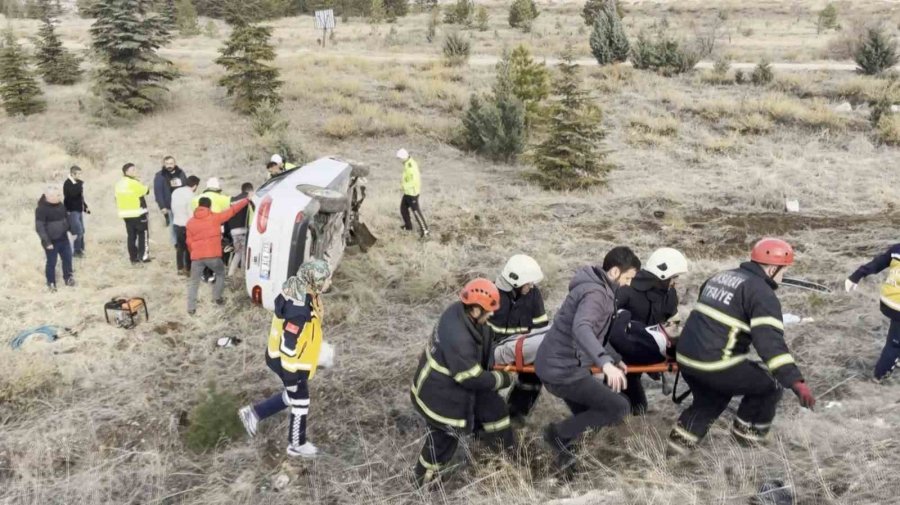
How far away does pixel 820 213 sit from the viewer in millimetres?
11211

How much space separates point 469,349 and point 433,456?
0.92 m

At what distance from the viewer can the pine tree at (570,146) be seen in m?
13.4

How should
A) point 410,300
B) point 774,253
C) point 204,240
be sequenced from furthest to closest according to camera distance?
point 410,300
point 204,240
point 774,253

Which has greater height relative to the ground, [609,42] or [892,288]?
[609,42]

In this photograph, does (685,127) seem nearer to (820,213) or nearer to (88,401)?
(820,213)

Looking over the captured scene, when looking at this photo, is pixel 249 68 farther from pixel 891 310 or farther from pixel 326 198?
pixel 891 310

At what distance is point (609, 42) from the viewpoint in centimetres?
2395

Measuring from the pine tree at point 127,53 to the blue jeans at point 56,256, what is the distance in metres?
12.0

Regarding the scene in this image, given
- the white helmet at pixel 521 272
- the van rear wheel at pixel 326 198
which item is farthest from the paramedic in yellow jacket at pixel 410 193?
the white helmet at pixel 521 272

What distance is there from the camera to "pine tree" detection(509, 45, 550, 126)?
1745 cm

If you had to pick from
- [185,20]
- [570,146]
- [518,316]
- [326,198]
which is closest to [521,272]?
[518,316]

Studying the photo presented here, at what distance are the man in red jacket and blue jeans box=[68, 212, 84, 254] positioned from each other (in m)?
2.89

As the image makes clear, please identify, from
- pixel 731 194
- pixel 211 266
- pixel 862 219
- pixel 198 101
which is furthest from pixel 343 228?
pixel 198 101

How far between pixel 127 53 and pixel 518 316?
1843cm
